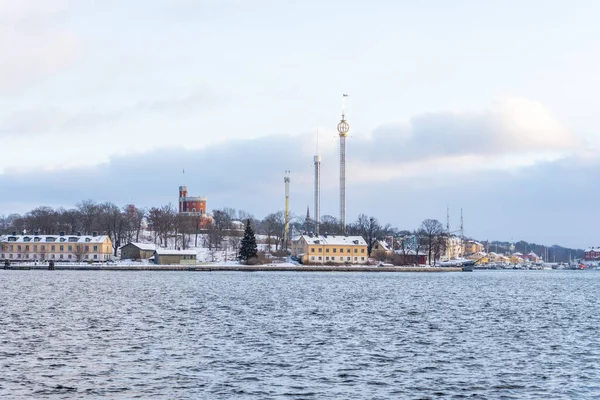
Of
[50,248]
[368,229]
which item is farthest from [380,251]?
[50,248]

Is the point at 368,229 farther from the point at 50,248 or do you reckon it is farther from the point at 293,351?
the point at 293,351

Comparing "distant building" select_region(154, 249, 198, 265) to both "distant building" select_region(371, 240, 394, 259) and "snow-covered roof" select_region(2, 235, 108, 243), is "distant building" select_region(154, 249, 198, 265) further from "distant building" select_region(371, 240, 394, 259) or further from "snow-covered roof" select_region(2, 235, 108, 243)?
"distant building" select_region(371, 240, 394, 259)

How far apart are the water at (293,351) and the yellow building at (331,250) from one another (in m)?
91.4

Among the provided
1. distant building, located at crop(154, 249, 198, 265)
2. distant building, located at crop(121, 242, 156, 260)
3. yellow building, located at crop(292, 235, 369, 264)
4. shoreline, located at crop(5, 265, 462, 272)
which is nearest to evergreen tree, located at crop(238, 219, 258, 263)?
shoreline, located at crop(5, 265, 462, 272)

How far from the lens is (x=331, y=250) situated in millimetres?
146875

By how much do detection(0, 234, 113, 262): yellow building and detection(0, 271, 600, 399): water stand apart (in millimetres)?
94438

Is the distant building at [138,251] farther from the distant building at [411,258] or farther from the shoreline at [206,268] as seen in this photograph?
the distant building at [411,258]

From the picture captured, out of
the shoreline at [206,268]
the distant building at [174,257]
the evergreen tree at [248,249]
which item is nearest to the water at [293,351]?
the shoreline at [206,268]

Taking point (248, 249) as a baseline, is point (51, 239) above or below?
above

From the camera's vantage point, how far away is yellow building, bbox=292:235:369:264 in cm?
14538

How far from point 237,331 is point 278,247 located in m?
144

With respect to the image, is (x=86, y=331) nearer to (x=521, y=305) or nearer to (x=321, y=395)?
(x=321, y=395)

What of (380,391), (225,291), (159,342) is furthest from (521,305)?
(380,391)

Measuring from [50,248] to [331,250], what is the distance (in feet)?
171
